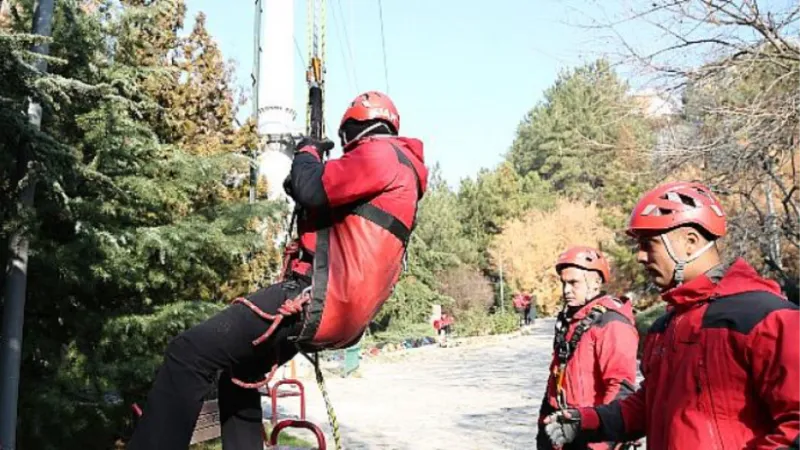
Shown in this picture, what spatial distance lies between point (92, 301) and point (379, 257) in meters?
5.65

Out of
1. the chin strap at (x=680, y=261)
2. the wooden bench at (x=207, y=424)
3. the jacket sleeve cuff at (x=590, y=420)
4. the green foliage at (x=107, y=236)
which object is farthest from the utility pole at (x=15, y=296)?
the chin strap at (x=680, y=261)

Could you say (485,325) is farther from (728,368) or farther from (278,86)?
(728,368)

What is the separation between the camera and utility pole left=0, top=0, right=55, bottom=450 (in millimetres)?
6203

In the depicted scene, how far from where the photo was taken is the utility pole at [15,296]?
20.4ft

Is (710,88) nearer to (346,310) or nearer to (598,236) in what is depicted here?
(346,310)

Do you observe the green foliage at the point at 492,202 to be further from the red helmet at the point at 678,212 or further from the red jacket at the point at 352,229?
the red helmet at the point at 678,212

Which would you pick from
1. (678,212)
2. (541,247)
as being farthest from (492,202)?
(678,212)

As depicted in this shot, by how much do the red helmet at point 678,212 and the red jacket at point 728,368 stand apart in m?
0.22

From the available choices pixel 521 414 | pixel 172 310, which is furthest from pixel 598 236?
pixel 172 310

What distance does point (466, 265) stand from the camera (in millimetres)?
50281

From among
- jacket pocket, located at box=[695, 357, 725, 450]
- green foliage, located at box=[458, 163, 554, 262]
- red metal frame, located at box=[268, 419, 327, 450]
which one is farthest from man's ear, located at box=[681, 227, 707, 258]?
green foliage, located at box=[458, 163, 554, 262]

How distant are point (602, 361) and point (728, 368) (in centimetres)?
210

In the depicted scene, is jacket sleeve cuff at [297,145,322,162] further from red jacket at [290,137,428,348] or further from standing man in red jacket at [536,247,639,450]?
standing man in red jacket at [536,247,639,450]

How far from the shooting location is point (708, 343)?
2527 millimetres
